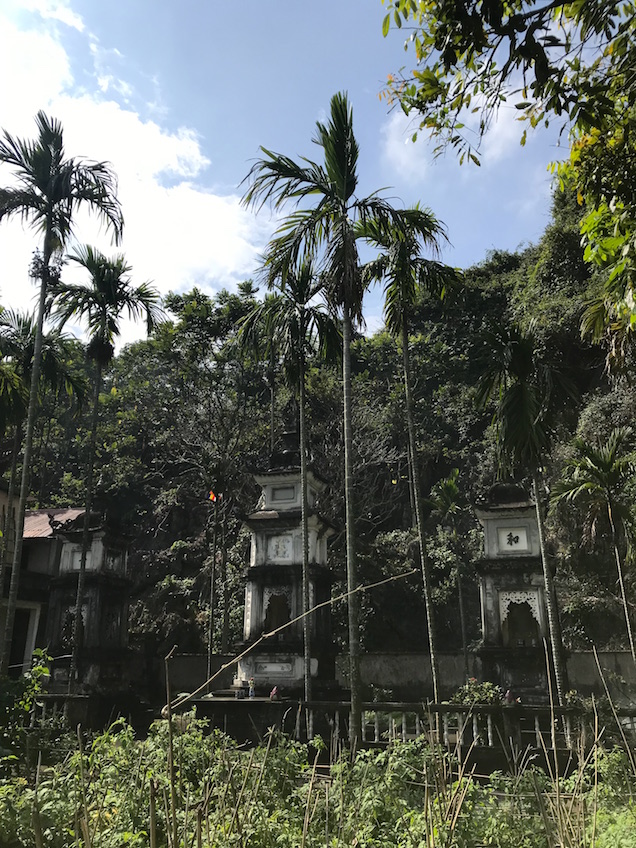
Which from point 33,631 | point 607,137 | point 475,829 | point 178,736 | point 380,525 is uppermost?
point 380,525

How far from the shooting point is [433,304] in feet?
102

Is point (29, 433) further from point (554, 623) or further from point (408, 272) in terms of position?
point (554, 623)

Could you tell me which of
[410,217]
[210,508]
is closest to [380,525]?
[210,508]

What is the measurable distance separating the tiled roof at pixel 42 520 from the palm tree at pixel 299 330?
1018 cm

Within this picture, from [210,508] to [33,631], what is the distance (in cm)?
880

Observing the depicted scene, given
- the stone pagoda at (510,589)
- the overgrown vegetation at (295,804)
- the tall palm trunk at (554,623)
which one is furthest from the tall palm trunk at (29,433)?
the tall palm trunk at (554,623)

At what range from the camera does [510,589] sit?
14.2m

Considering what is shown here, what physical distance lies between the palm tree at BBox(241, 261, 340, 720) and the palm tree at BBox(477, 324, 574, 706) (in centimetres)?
345

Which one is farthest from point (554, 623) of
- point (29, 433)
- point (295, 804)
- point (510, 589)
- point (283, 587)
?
point (29, 433)

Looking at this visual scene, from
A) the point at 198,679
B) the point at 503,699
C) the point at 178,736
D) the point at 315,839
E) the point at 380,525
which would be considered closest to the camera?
the point at 315,839

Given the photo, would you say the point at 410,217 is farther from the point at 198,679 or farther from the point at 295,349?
the point at 198,679

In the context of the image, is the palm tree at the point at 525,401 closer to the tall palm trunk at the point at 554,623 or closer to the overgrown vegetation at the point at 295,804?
the tall palm trunk at the point at 554,623

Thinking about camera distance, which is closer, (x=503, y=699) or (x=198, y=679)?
(x=503, y=699)

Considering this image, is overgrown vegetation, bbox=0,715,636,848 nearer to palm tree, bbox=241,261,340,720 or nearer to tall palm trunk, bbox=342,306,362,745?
tall palm trunk, bbox=342,306,362,745
